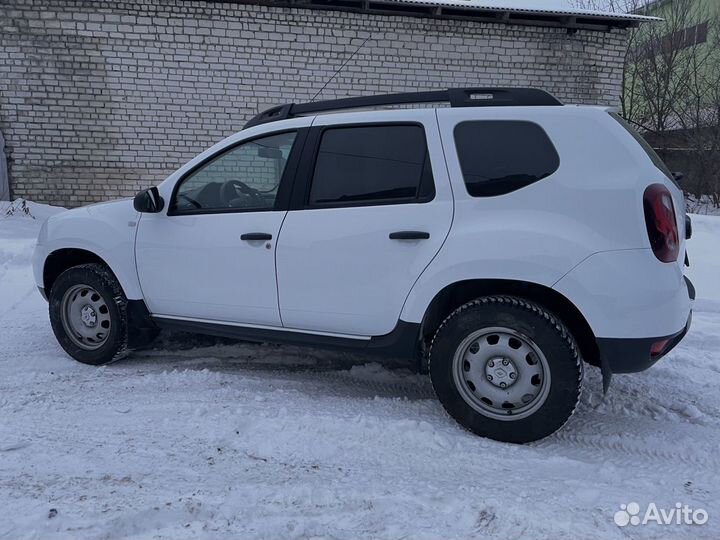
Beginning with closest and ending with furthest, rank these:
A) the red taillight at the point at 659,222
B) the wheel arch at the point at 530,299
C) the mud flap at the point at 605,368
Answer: the red taillight at the point at 659,222 < the mud flap at the point at 605,368 < the wheel arch at the point at 530,299

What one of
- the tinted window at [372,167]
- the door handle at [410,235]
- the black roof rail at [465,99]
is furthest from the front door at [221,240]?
the door handle at [410,235]

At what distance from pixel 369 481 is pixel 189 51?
9475mm

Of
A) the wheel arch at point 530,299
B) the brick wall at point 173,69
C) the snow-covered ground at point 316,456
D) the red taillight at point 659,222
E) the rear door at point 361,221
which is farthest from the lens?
the brick wall at point 173,69

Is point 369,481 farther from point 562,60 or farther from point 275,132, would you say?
point 562,60

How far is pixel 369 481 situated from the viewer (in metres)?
2.46

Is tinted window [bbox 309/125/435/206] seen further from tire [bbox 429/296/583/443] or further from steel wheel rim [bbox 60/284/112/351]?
steel wheel rim [bbox 60/284/112/351]

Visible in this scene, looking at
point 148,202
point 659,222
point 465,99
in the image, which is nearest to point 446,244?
point 465,99

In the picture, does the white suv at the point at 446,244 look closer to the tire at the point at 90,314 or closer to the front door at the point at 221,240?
the front door at the point at 221,240

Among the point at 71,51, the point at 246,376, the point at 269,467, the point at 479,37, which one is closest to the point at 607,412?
the point at 269,467

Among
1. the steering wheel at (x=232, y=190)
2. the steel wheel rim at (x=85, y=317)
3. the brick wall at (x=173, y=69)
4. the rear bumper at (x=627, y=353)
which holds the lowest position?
the steel wheel rim at (x=85, y=317)

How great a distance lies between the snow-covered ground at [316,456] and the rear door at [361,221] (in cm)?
65

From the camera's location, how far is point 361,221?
3016 millimetres

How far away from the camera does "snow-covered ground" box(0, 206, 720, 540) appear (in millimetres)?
2182

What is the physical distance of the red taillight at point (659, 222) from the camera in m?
2.52
